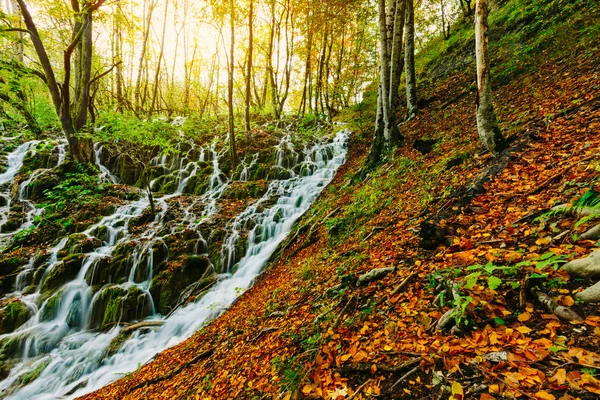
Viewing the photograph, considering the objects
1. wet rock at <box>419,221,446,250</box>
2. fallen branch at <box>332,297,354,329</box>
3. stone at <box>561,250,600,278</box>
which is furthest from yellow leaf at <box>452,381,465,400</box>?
wet rock at <box>419,221,446,250</box>

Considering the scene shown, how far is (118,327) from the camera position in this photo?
8148 millimetres

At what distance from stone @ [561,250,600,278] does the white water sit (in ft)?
25.1

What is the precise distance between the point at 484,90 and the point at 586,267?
13.2 ft

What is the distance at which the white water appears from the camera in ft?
22.8

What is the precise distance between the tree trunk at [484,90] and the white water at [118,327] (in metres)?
7.39

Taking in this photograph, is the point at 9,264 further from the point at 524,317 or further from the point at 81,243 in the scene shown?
the point at 524,317

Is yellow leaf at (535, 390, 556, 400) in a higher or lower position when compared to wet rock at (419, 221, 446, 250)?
lower

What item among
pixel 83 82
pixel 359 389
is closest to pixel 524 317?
pixel 359 389

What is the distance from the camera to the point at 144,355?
7.18 metres

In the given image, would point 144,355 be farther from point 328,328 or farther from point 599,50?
point 599,50

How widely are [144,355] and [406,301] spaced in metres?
7.34

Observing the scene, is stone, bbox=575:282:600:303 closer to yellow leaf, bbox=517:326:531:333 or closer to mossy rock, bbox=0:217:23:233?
yellow leaf, bbox=517:326:531:333

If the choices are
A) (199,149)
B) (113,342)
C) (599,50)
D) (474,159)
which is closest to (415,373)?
(474,159)

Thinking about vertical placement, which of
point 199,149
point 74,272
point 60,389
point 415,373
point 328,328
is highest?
point 199,149
